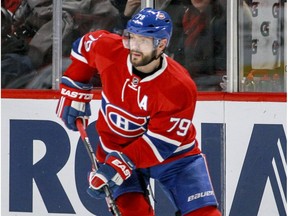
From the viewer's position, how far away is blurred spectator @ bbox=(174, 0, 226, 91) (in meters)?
7.07

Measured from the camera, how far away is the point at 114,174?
5.70m

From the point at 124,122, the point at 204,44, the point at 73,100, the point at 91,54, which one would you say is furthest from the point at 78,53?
the point at 204,44

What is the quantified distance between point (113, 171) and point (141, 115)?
0.34 metres

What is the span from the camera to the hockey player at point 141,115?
574 cm

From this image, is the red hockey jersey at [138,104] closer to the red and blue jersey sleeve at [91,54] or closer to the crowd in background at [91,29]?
the red and blue jersey sleeve at [91,54]

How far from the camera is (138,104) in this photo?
5.86 metres

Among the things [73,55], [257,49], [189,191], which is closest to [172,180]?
[189,191]

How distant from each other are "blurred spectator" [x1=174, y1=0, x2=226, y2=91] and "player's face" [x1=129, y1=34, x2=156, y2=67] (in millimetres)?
1351

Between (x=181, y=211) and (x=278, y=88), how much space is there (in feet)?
4.18

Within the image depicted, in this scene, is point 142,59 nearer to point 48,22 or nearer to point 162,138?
point 162,138

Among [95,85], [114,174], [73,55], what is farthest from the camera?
[95,85]

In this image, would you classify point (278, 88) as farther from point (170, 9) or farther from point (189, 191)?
point (189, 191)

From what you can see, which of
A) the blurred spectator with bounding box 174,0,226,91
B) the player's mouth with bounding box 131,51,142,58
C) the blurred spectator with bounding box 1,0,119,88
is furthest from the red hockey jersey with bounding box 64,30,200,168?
the blurred spectator with bounding box 1,0,119,88

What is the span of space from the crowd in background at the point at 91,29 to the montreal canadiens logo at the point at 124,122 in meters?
1.21
